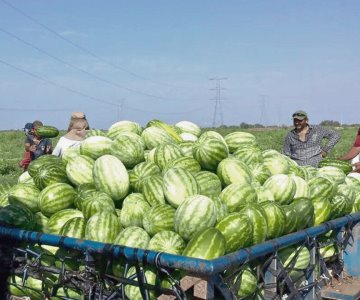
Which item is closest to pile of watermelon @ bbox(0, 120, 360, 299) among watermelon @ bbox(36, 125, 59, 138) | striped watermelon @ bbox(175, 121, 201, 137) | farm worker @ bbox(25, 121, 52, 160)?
striped watermelon @ bbox(175, 121, 201, 137)

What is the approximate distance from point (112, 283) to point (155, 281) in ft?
0.91

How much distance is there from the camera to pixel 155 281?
2707 mm

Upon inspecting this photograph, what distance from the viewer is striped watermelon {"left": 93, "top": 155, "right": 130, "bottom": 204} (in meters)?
3.84

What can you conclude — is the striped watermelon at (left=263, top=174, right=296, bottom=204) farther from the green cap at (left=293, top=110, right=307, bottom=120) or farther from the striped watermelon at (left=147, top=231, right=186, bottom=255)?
the green cap at (left=293, top=110, right=307, bottom=120)

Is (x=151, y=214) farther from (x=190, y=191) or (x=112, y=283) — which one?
(x=112, y=283)

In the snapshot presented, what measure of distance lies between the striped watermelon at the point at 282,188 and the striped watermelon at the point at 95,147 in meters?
1.43

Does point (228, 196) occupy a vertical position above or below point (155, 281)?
above

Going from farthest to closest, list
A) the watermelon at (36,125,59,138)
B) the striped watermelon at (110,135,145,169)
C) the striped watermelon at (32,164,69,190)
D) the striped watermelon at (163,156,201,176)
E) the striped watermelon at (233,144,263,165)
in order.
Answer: the watermelon at (36,125,59,138)
the striped watermelon at (233,144,263,165)
the striped watermelon at (110,135,145,169)
the striped watermelon at (32,164,69,190)
the striped watermelon at (163,156,201,176)

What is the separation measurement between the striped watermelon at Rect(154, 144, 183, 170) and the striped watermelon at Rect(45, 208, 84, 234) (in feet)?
2.69

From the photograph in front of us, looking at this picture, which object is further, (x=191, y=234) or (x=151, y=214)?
(x=151, y=214)

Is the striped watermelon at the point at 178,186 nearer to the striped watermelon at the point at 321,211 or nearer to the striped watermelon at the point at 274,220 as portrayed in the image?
the striped watermelon at the point at 274,220

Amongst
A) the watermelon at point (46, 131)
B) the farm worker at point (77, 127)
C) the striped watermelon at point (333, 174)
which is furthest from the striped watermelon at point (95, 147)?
the watermelon at point (46, 131)

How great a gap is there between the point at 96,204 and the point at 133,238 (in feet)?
1.61

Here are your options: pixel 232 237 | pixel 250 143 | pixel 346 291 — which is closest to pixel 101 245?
pixel 232 237
